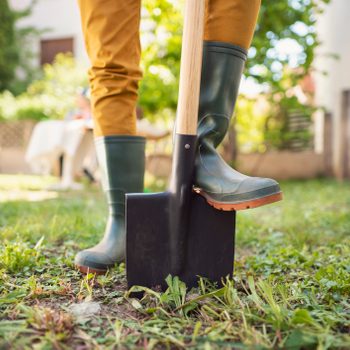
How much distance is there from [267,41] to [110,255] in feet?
12.3

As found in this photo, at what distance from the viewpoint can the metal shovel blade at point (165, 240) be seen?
1071 millimetres

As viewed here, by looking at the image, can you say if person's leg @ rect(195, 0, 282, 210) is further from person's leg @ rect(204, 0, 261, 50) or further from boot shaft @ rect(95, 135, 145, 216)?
boot shaft @ rect(95, 135, 145, 216)

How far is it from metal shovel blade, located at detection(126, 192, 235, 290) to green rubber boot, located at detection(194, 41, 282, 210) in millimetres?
52

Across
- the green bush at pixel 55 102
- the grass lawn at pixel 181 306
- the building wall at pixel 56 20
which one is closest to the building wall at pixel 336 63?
the green bush at pixel 55 102

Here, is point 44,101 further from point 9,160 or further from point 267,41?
point 267,41

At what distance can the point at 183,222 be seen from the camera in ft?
3.50

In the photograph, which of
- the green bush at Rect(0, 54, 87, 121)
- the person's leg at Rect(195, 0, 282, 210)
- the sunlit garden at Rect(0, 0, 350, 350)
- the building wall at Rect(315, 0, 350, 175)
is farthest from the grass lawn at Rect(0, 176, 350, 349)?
the green bush at Rect(0, 54, 87, 121)

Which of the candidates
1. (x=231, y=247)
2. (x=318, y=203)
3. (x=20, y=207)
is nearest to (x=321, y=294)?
(x=231, y=247)

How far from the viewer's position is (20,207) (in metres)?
2.50

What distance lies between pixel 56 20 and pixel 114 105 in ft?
34.4

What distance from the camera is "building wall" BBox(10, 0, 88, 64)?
35.0 feet

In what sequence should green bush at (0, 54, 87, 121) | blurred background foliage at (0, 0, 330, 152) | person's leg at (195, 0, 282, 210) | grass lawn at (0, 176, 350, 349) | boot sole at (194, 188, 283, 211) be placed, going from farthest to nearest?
green bush at (0, 54, 87, 121)
blurred background foliage at (0, 0, 330, 152)
person's leg at (195, 0, 282, 210)
boot sole at (194, 188, 283, 211)
grass lawn at (0, 176, 350, 349)

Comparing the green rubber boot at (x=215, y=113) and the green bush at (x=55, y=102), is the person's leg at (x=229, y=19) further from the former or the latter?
the green bush at (x=55, y=102)

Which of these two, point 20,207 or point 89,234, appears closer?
point 89,234
